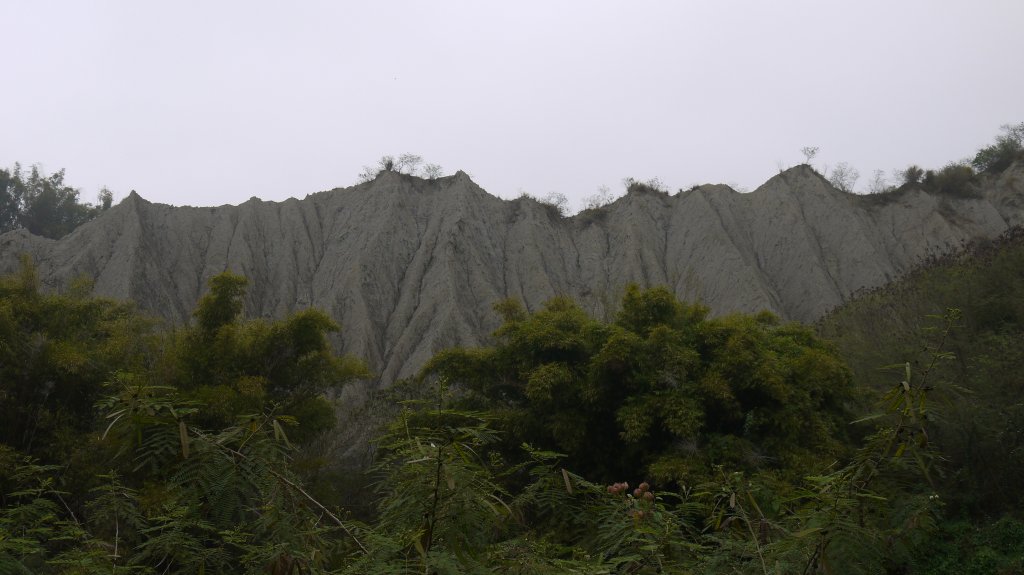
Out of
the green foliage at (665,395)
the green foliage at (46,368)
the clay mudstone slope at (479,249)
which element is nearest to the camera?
the green foliage at (665,395)

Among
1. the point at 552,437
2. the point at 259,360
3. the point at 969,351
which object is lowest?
the point at 552,437

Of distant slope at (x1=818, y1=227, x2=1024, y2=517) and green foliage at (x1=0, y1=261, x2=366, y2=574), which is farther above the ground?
green foliage at (x1=0, y1=261, x2=366, y2=574)

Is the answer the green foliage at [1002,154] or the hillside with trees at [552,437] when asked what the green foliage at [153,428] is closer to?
the hillside with trees at [552,437]

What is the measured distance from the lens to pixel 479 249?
40.2 m

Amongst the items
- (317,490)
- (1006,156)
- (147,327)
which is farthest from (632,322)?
(1006,156)

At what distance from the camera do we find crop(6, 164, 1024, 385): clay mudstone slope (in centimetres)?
3606

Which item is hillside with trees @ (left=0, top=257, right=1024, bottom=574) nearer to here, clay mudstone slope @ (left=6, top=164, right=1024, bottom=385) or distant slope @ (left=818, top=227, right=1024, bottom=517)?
distant slope @ (left=818, top=227, right=1024, bottom=517)

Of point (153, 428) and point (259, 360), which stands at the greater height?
point (259, 360)

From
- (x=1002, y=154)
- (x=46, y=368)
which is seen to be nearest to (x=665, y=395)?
(x=46, y=368)

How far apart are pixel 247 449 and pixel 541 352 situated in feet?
46.9

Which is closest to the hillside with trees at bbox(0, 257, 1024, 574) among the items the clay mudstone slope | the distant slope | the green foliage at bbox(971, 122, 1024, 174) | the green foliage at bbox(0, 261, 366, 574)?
the green foliage at bbox(0, 261, 366, 574)

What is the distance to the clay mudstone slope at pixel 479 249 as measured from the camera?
118 ft

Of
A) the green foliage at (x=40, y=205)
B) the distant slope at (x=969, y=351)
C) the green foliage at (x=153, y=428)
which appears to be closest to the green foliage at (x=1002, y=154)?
the distant slope at (x=969, y=351)

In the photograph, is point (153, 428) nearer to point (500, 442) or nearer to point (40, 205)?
point (500, 442)
